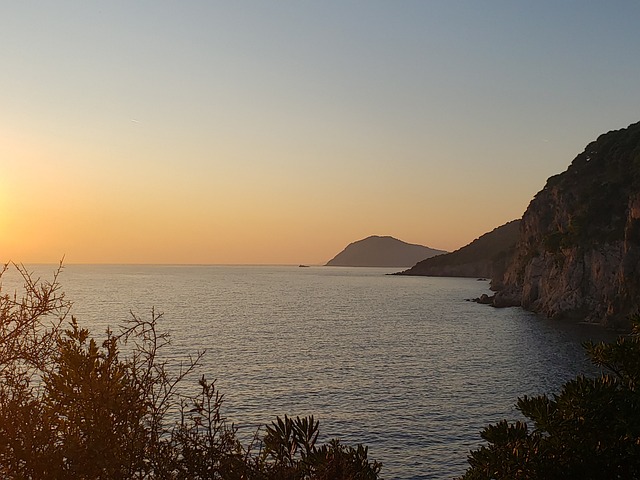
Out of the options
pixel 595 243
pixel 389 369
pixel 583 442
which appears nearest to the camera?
pixel 583 442

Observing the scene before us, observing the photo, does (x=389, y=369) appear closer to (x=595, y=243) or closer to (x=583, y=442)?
(x=583, y=442)

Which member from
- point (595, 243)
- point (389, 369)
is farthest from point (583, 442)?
point (595, 243)

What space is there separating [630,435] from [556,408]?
7.26ft

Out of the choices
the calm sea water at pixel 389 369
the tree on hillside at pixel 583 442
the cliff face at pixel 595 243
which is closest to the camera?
the tree on hillside at pixel 583 442

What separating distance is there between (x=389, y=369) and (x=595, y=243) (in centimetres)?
5617

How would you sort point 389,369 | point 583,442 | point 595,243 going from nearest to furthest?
point 583,442 < point 389,369 < point 595,243

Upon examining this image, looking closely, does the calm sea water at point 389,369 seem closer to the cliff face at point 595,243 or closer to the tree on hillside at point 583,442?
the cliff face at point 595,243

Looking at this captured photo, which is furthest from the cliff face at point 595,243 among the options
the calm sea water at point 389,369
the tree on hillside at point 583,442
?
the tree on hillside at point 583,442

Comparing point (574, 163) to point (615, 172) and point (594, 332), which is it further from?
point (594, 332)

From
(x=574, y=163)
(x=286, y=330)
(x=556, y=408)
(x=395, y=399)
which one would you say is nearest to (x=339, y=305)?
(x=286, y=330)

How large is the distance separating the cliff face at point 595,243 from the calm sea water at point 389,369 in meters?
6.39

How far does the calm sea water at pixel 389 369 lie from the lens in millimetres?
36656

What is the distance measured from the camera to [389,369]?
186 ft

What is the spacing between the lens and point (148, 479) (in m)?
9.90
